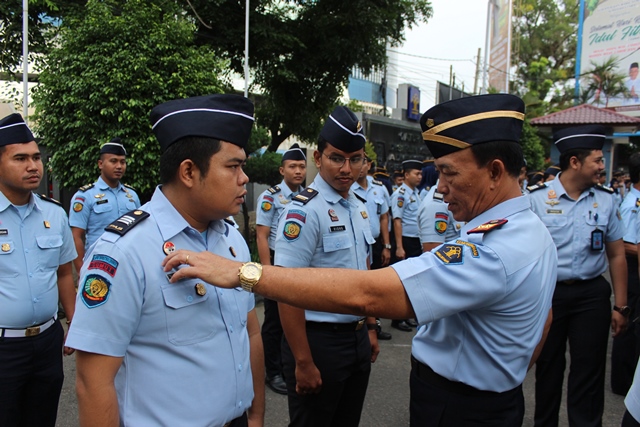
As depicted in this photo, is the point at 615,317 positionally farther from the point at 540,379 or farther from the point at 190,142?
the point at 190,142

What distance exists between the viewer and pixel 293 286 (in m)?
1.45

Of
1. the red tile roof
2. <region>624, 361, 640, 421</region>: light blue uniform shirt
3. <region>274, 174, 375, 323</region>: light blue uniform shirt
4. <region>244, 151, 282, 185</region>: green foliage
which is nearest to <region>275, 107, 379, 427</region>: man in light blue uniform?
<region>274, 174, 375, 323</region>: light blue uniform shirt

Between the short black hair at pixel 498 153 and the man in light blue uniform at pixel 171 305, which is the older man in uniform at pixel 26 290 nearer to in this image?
the man in light blue uniform at pixel 171 305

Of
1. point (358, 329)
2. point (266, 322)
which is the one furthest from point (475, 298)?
point (266, 322)

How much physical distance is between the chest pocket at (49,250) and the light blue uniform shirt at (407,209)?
16.3 feet

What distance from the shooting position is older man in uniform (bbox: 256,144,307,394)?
4.32m

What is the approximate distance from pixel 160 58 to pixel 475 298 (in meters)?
5.65

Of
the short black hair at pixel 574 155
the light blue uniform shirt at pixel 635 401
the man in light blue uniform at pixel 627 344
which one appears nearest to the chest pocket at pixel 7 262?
the light blue uniform shirt at pixel 635 401

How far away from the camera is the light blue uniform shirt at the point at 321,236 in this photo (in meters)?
2.45

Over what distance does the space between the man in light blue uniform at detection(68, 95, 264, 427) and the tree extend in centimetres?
909

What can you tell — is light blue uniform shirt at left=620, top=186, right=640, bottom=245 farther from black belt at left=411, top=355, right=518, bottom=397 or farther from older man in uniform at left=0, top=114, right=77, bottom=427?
older man in uniform at left=0, top=114, right=77, bottom=427

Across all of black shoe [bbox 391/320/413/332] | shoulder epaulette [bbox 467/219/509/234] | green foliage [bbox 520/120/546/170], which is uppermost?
green foliage [bbox 520/120/546/170]

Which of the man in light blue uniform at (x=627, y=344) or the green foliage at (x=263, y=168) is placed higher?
the green foliage at (x=263, y=168)

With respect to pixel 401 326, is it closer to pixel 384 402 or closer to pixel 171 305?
pixel 384 402
